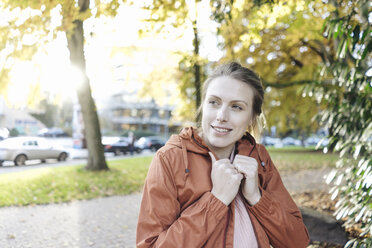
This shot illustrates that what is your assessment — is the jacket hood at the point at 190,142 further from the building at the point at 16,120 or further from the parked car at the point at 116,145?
the parked car at the point at 116,145

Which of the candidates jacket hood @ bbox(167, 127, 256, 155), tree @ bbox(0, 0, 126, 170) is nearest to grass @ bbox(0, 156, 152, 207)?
tree @ bbox(0, 0, 126, 170)

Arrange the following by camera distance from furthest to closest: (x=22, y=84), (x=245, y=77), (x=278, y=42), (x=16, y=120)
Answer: (x=278, y=42) < (x=16, y=120) < (x=22, y=84) < (x=245, y=77)

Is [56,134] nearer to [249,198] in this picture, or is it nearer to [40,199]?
[40,199]

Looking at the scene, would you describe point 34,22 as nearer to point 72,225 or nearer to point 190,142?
point 190,142

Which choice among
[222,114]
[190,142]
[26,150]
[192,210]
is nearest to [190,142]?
[190,142]

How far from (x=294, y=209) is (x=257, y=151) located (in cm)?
37

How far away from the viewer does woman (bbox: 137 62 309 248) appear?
144cm

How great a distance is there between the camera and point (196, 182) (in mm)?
1542

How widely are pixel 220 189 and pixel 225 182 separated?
41 millimetres

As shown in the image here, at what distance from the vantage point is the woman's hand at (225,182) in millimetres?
1497

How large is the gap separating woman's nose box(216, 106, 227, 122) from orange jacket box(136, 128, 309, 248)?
155 millimetres

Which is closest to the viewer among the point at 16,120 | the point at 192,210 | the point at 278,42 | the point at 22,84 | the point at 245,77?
the point at 192,210

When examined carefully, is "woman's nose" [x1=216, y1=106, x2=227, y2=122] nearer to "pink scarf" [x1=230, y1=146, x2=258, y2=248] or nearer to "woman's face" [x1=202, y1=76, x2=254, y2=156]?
"woman's face" [x1=202, y1=76, x2=254, y2=156]

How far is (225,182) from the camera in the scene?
1.51m
